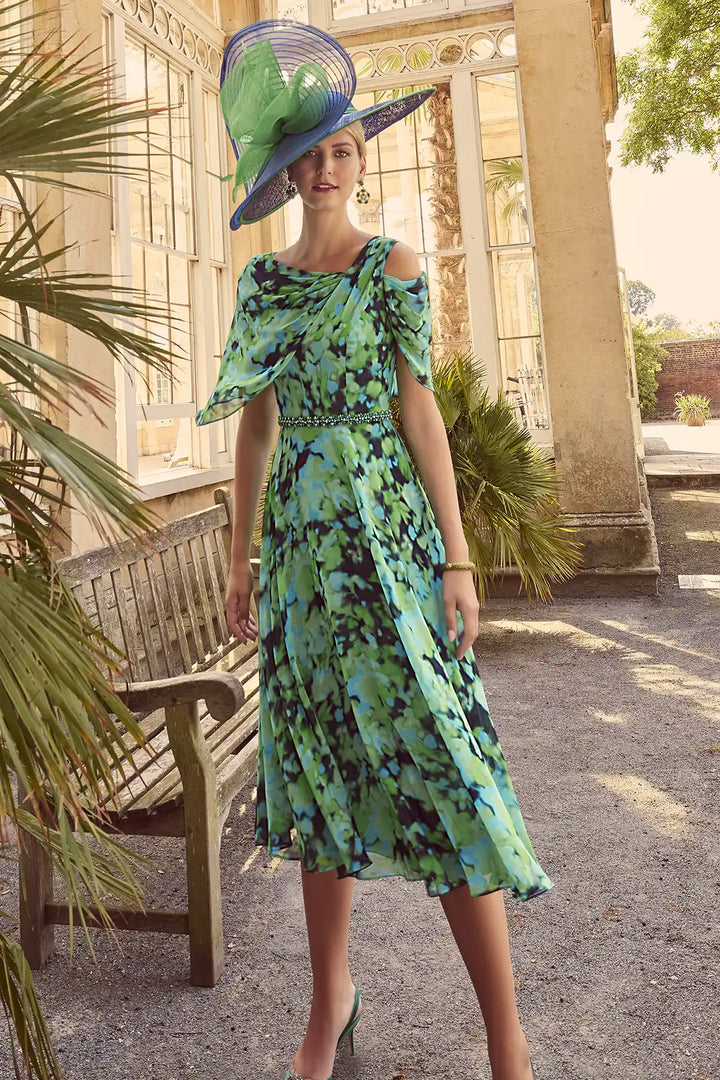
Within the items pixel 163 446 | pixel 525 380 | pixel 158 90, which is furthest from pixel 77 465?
pixel 525 380

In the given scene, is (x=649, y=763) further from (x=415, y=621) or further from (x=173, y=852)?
(x=415, y=621)

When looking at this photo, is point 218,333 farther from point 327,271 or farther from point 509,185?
point 327,271

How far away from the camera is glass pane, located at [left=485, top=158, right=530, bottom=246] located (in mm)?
7152

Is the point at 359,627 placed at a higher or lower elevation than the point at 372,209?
lower

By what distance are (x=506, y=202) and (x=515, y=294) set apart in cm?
72

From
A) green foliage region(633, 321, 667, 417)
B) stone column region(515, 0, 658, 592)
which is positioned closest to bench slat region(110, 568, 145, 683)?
stone column region(515, 0, 658, 592)

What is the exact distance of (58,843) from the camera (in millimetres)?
1723

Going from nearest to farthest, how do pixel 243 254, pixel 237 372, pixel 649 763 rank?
1. pixel 237 372
2. pixel 649 763
3. pixel 243 254

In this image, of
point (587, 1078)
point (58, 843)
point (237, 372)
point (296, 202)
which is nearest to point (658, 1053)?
point (587, 1078)

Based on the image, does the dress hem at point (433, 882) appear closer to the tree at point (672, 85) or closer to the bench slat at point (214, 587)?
the bench slat at point (214, 587)

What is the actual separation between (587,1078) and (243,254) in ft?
21.4

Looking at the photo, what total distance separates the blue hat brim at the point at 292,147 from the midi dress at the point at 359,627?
0.15m

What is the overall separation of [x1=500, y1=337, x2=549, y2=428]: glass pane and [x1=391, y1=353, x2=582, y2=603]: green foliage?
1752 mm

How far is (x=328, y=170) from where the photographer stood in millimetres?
1770
